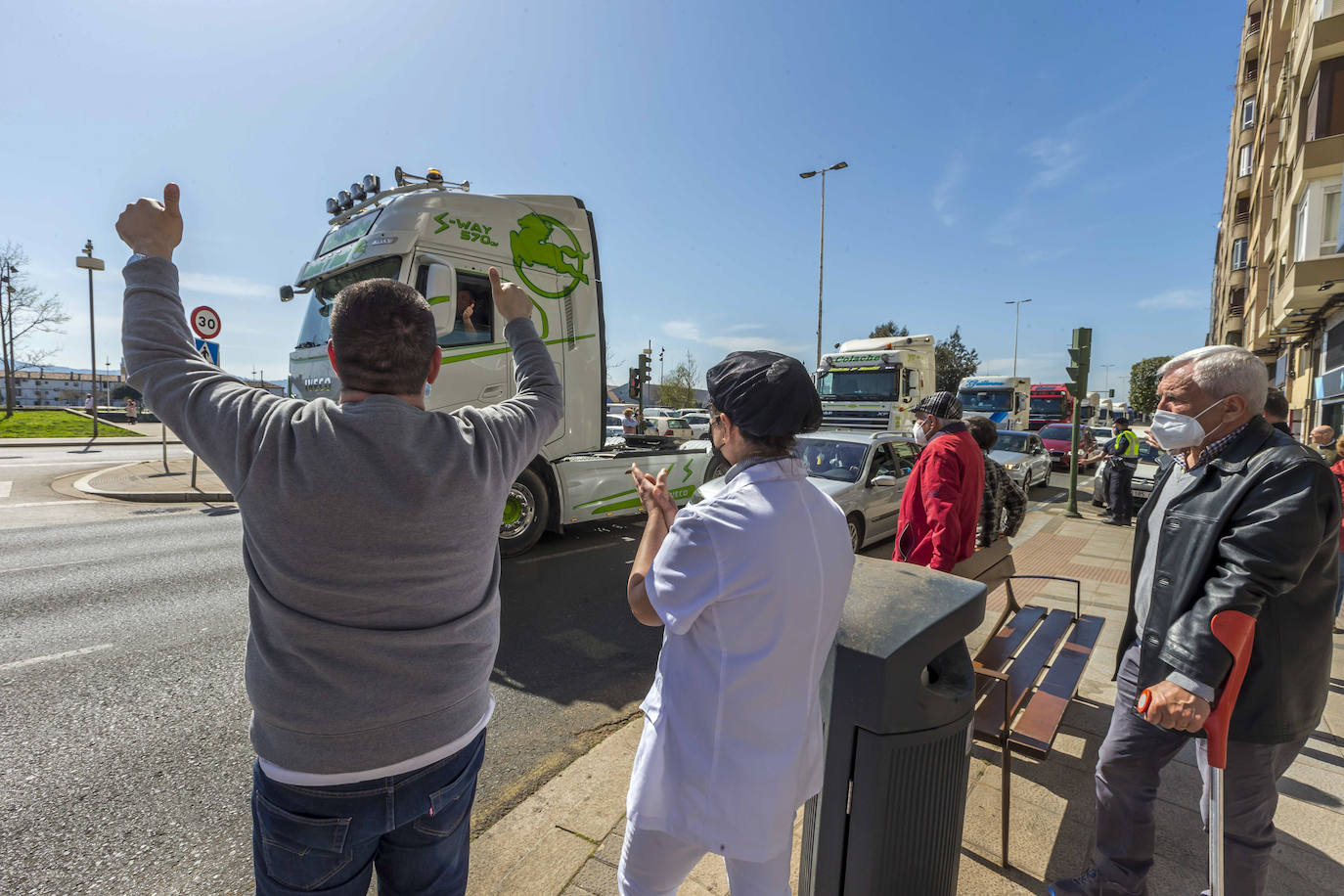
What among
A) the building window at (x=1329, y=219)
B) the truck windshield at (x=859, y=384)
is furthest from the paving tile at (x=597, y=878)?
the building window at (x=1329, y=219)

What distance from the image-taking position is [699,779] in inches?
55.7

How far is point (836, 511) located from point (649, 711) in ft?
2.21

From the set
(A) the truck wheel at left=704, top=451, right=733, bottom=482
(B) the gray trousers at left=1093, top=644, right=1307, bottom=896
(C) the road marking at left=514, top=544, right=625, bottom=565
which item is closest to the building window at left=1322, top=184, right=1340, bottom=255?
(A) the truck wheel at left=704, top=451, right=733, bottom=482

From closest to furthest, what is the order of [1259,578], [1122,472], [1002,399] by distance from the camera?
[1259,578], [1122,472], [1002,399]

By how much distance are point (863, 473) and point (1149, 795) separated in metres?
5.53

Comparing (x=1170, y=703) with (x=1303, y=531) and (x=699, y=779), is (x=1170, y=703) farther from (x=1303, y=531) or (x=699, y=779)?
(x=699, y=779)

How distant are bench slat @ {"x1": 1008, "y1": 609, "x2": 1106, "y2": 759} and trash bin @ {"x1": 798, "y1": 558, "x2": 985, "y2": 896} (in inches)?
27.5

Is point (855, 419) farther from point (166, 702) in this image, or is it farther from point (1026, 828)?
point (166, 702)

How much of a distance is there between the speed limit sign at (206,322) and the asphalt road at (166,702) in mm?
4177

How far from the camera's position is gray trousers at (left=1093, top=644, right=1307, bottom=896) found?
Answer: 1.89 m

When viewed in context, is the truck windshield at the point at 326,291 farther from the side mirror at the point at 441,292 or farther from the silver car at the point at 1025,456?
the silver car at the point at 1025,456

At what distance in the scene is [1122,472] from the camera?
10617mm

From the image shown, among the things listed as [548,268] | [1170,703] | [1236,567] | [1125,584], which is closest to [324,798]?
[1170,703]

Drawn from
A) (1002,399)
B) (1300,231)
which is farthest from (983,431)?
(1002,399)
